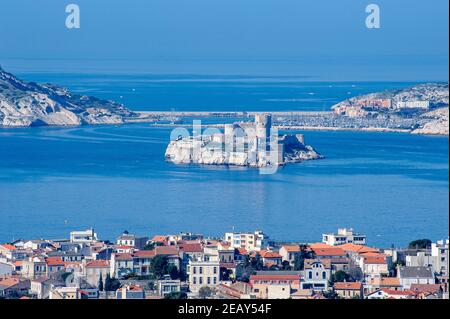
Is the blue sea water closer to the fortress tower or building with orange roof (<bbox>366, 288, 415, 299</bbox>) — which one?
the fortress tower

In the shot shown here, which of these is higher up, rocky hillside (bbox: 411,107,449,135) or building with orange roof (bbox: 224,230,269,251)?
rocky hillside (bbox: 411,107,449,135)

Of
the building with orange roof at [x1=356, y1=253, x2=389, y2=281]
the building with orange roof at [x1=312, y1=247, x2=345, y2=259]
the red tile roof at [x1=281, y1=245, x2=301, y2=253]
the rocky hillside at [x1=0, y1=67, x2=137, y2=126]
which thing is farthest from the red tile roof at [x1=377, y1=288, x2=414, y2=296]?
the rocky hillside at [x1=0, y1=67, x2=137, y2=126]

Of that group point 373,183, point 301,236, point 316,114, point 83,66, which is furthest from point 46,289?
point 83,66

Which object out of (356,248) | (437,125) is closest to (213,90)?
(437,125)

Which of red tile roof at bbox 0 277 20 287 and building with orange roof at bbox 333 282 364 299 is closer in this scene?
building with orange roof at bbox 333 282 364 299

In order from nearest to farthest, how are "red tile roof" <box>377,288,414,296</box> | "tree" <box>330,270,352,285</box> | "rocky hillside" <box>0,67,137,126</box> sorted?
1. "red tile roof" <box>377,288,414,296</box>
2. "tree" <box>330,270,352,285</box>
3. "rocky hillside" <box>0,67,137,126</box>

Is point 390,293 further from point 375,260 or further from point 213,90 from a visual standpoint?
point 213,90

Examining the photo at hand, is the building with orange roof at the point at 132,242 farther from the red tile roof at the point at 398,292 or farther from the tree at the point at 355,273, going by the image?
the red tile roof at the point at 398,292
